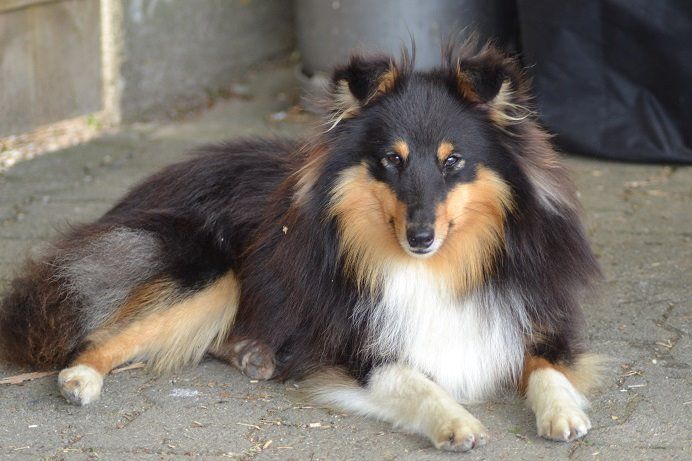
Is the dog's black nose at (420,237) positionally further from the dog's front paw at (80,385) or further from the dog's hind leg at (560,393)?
the dog's front paw at (80,385)

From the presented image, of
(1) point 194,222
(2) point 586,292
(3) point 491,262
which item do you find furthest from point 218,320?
(2) point 586,292

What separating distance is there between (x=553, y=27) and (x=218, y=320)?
10.6 ft

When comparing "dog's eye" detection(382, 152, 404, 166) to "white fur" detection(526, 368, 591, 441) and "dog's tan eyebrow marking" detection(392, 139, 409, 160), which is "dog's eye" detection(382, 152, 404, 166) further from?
"white fur" detection(526, 368, 591, 441)

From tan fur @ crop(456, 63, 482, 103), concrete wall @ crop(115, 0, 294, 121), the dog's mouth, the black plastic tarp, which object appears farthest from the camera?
concrete wall @ crop(115, 0, 294, 121)

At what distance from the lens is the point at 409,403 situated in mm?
3623

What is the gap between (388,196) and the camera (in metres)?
3.61

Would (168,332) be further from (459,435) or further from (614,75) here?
(614,75)

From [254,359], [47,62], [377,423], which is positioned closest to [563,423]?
[377,423]

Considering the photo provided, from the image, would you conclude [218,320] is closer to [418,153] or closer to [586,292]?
[418,153]

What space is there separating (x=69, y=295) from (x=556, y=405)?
1.92 metres

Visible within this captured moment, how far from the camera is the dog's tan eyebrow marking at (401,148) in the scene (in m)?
3.58

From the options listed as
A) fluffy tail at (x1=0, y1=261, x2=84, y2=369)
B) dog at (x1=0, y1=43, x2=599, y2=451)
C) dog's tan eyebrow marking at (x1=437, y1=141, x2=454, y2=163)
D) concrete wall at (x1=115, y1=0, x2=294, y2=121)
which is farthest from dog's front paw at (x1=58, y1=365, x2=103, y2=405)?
concrete wall at (x1=115, y1=0, x2=294, y2=121)

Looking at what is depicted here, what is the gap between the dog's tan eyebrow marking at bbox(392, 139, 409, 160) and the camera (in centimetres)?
358

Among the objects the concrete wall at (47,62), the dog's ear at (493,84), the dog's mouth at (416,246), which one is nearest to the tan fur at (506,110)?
the dog's ear at (493,84)
